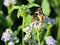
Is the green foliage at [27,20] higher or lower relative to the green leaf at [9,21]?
lower

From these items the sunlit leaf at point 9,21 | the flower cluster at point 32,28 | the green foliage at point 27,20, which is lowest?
the flower cluster at point 32,28

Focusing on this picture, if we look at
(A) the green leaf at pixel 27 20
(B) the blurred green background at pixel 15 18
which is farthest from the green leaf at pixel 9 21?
(A) the green leaf at pixel 27 20

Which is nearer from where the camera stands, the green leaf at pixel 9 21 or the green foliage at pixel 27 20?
the green foliage at pixel 27 20

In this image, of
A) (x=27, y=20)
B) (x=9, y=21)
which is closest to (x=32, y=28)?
(x=27, y=20)

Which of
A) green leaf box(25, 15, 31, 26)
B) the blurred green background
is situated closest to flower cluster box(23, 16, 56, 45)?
green leaf box(25, 15, 31, 26)

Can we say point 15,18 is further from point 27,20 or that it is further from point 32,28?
point 32,28

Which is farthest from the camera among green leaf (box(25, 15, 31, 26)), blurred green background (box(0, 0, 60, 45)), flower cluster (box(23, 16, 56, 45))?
blurred green background (box(0, 0, 60, 45))

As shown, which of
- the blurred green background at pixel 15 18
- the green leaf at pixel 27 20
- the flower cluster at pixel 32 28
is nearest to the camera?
the flower cluster at pixel 32 28

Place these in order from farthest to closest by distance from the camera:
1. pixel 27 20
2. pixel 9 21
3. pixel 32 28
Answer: pixel 9 21 < pixel 27 20 < pixel 32 28

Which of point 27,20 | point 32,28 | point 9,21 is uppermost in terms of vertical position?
point 9,21

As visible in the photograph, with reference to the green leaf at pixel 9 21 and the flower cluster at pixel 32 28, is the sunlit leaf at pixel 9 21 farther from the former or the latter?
the flower cluster at pixel 32 28

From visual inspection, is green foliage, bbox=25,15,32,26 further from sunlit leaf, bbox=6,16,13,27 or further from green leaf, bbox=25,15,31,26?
sunlit leaf, bbox=6,16,13,27
